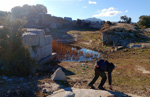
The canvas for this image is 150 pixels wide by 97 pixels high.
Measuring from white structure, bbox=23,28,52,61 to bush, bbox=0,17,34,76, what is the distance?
149 centimetres

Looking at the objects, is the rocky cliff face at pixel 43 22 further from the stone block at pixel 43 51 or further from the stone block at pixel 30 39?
the stone block at pixel 30 39

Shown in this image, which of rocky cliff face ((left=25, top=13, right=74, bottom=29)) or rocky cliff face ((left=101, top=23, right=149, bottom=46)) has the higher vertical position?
rocky cliff face ((left=25, top=13, right=74, bottom=29))

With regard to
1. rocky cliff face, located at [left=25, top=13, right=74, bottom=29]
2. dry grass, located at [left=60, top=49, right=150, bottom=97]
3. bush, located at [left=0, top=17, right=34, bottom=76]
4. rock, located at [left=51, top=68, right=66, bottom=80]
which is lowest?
dry grass, located at [left=60, top=49, right=150, bottom=97]

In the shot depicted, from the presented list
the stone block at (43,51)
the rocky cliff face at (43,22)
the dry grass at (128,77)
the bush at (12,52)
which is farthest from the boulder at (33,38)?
the rocky cliff face at (43,22)

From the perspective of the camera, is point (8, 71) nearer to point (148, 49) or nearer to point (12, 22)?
point (12, 22)

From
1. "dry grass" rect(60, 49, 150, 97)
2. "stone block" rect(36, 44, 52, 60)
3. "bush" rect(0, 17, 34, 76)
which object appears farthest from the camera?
"stone block" rect(36, 44, 52, 60)

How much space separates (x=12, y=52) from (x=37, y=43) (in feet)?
10.3

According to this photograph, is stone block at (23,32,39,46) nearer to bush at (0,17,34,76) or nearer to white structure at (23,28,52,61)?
white structure at (23,28,52,61)

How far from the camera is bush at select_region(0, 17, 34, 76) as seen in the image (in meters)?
7.31

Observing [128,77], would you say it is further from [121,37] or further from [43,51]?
[121,37]

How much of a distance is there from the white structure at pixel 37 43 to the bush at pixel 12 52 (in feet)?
4.90

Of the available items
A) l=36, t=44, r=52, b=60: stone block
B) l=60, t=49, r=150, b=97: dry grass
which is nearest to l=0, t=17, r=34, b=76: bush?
l=60, t=49, r=150, b=97: dry grass

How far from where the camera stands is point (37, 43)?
34.6 feet

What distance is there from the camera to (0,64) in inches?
297
